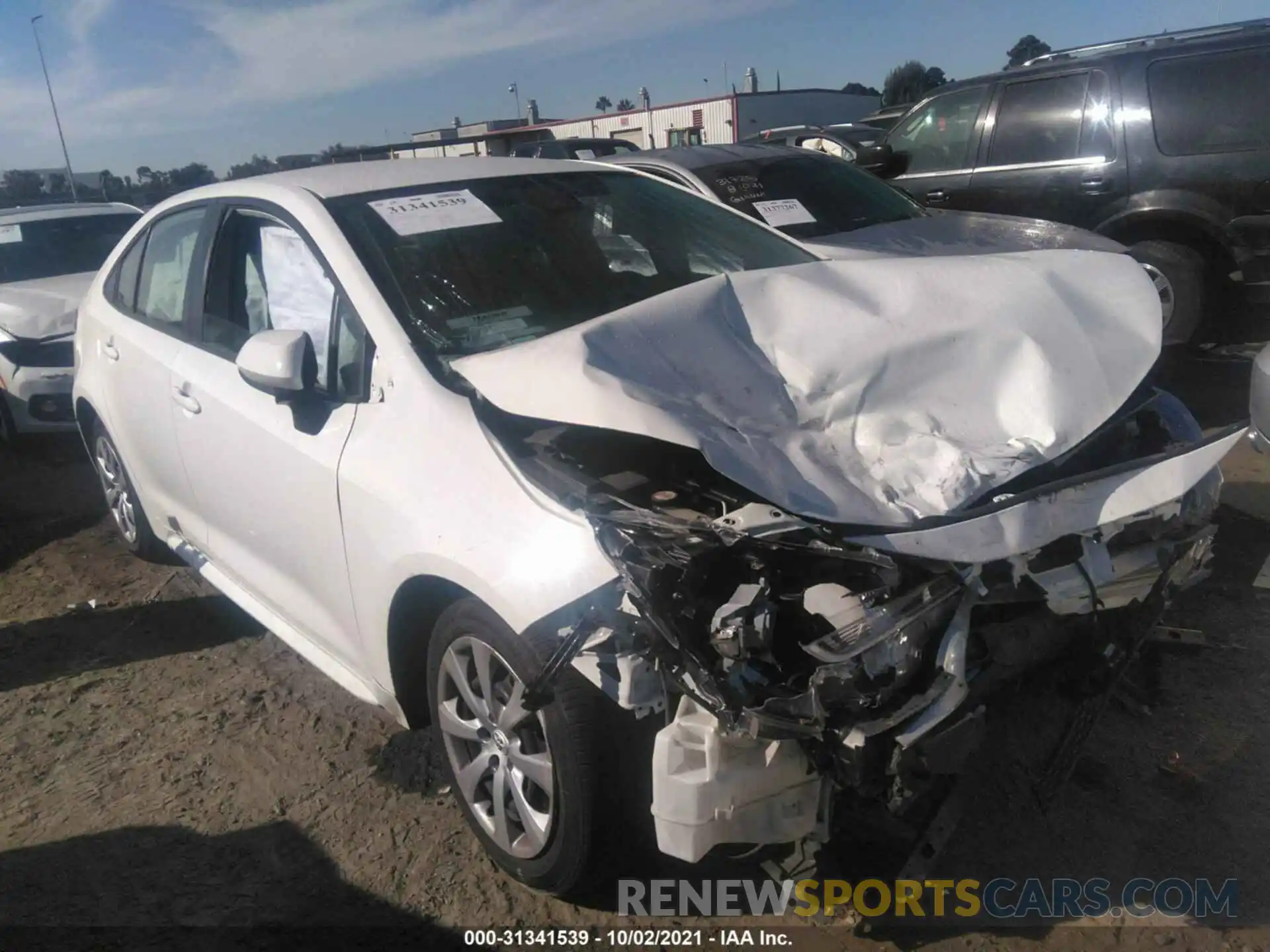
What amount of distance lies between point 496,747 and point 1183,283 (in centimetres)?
569

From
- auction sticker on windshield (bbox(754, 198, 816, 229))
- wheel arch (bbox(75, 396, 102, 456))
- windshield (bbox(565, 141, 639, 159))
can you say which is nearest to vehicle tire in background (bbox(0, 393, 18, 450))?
wheel arch (bbox(75, 396, 102, 456))

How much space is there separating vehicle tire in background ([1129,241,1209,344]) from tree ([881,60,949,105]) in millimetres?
33114

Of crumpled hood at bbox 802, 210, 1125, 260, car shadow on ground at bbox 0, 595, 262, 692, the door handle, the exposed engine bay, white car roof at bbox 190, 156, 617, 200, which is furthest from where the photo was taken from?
crumpled hood at bbox 802, 210, 1125, 260

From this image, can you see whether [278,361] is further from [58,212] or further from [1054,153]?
[58,212]

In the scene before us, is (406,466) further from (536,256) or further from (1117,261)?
(1117,261)

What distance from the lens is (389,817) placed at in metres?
2.96

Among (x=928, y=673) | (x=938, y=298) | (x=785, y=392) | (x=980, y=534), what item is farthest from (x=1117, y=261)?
(x=928, y=673)

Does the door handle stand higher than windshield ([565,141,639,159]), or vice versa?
windshield ([565,141,639,159])

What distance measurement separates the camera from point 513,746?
2.48m

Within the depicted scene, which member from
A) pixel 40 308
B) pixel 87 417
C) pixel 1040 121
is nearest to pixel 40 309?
pixel 40 308

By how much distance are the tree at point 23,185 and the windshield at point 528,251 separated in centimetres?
2266

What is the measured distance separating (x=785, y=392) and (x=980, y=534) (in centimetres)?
72

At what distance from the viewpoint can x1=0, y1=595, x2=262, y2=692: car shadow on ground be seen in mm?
4055

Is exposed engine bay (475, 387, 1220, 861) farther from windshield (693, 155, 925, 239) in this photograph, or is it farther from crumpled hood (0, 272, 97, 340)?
crumpled hood (0, 272, 97, 340)
